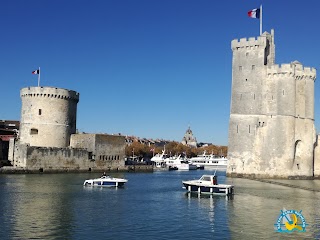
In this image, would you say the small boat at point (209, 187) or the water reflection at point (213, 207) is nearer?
the water reflection at point (213, 207)

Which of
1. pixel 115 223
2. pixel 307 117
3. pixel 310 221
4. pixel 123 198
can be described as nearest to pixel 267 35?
pixel 307 117

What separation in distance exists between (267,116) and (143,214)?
25575 mm

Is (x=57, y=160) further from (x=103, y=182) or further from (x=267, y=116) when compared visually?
(x=267, y=116)

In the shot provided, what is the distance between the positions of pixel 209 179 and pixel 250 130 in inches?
590

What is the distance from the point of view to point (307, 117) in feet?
141

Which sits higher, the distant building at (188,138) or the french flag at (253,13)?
the french flag at (253,13)

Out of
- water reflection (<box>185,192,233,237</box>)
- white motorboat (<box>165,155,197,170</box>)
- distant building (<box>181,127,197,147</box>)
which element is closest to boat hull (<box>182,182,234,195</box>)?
water reflection (<box>185,192,233,237</box>)

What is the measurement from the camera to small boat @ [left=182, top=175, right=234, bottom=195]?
1045 inches

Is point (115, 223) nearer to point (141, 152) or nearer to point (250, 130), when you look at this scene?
point (250, 130)

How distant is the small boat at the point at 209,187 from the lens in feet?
87.1

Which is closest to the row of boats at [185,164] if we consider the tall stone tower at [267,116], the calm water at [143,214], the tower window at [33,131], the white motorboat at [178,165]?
the white motorboat at [178,165]

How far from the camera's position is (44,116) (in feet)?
157

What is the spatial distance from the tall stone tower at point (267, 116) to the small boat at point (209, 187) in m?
14.7

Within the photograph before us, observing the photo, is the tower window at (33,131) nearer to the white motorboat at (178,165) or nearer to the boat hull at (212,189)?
the boat hull at (212,189)
